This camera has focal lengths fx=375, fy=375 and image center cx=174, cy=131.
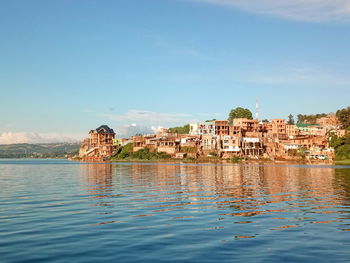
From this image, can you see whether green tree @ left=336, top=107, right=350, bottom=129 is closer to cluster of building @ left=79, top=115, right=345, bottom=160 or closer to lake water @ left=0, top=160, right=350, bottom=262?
cluster of building @ left=79, top=115, right=345, bottom=160

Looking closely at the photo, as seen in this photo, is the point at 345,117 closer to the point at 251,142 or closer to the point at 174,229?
the point at 251,142

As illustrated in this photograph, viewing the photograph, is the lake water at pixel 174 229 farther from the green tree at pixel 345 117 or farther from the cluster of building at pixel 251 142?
the green tree at pixel 345 117

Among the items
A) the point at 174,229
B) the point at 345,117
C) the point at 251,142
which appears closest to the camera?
the point at 174,229

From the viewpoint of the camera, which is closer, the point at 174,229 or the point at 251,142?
the point at 174,229

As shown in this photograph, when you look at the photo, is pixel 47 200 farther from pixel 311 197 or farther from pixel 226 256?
pixel 311 197

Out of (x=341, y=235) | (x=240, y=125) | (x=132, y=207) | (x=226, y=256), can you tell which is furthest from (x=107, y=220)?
(x=240, y=125)

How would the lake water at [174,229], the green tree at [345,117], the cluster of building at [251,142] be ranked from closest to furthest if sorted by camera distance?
the lake water at [174,229], the cluster of building at [251,142], the green tree at [345,117]

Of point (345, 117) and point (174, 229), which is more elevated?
point (345, 117)

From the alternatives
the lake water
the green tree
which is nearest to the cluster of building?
the green tree

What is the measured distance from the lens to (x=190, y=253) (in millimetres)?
15680

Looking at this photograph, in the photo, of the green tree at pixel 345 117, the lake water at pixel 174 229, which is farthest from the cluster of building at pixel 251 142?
the lake water at pixel 174 229

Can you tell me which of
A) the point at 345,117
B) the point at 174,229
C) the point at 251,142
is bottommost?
the point at 174,229

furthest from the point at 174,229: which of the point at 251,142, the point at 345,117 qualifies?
the point at 345,117

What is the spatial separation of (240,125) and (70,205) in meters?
162
